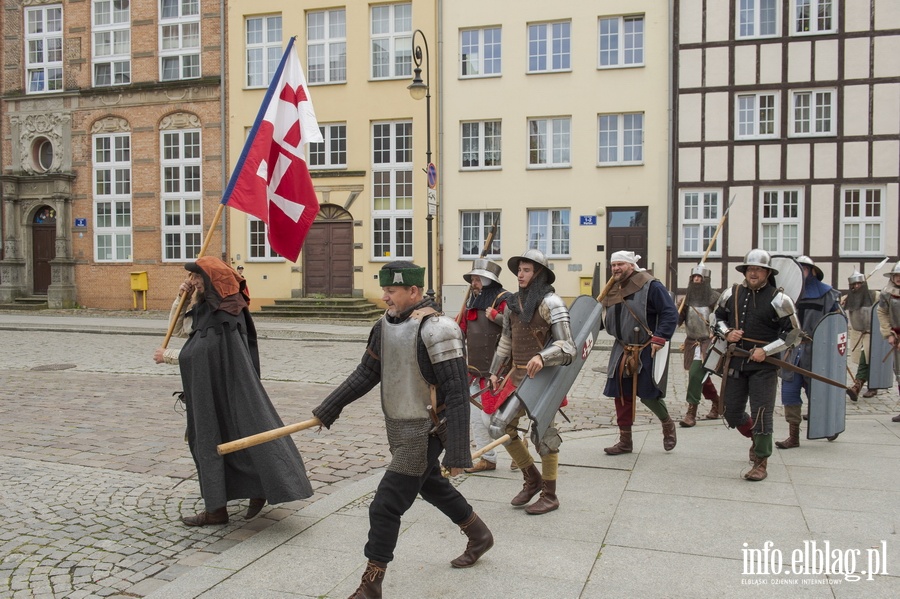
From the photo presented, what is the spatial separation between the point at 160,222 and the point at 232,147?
3753 mm

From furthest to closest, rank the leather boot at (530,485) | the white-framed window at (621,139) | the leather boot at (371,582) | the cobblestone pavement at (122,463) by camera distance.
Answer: the white-framed window at (621,139) < the leather boot at (530,485) < the cobblestone pavement at (122,463) < the leather boot at (371,582)

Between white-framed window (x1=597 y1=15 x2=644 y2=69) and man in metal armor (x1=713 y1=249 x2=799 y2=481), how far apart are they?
17.9 metres

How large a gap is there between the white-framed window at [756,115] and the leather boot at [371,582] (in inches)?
823

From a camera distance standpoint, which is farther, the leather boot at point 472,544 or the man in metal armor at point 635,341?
the man in metal armor at point 635,341

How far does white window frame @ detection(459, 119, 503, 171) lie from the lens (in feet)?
79.7

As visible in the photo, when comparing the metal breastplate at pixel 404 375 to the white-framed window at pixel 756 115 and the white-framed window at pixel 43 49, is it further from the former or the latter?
the white-framed window at pixel 43 49

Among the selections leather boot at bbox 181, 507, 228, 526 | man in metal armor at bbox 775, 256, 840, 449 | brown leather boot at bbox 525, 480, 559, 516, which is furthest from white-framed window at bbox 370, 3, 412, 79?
leather boot at bbox 181, 507, 228, 526

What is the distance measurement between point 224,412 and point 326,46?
2263 cm

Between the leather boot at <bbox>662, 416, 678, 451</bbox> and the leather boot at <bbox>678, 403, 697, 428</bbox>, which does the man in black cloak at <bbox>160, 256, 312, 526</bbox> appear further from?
the leather boot at <bbox>678, 403, 697, 428</bbox>

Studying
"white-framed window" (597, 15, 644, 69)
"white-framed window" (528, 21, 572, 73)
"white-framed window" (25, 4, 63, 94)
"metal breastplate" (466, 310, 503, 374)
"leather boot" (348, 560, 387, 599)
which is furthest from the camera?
"white-framed window" (25, 4, 63, 94)

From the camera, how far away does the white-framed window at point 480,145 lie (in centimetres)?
2433

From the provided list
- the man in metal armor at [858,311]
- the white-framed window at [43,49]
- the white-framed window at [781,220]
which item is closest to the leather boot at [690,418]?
the man in metal armor at [858,311]

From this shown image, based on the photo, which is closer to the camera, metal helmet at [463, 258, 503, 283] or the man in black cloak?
the man in black cloak

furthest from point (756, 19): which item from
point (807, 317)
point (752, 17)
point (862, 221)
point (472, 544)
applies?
point (472, 544)
